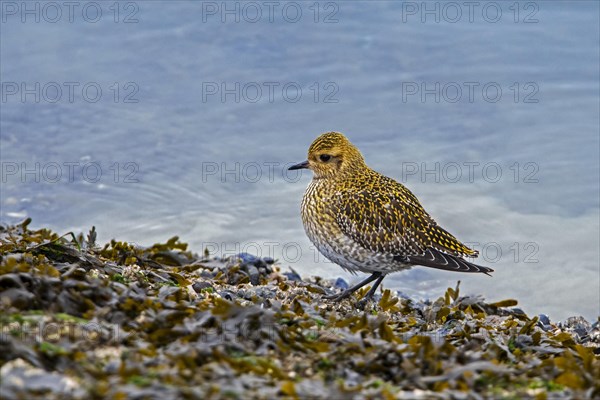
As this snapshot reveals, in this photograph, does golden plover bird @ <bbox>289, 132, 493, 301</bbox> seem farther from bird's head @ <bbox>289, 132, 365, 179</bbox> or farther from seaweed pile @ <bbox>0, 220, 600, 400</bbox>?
seaweed pile @ <bbox>0, 220, 600, 400</bbox>

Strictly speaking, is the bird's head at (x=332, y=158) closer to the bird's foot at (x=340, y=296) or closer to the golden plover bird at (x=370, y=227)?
the golden plover bird at (x=370, y=227)

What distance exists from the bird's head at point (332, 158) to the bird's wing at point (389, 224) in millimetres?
352

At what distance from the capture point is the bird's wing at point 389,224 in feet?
28.1

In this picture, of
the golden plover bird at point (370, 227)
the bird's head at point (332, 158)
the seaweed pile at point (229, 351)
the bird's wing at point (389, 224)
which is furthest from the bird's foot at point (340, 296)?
the bird's head at point (332, 158)

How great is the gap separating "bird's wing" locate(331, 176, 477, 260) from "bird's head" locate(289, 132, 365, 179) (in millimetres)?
352

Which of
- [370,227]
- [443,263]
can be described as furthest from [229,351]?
[443,263]

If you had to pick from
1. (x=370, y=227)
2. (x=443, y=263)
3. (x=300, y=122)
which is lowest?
(x=443, y=263)

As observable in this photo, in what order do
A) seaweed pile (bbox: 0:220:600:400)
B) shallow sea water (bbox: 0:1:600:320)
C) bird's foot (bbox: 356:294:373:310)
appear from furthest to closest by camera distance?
1. shallow sea water (bbox: 0:1:600:320)
2. bird's foot (bbox: 356:294:373:310)
3. seaweed pile (bbox: 0:220:600:400)

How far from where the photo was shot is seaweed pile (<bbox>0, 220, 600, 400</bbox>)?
15.2 feet

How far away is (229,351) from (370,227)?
3526 mm

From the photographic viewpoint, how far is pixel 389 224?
8.64m

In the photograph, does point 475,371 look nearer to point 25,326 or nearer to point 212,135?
point 25,326

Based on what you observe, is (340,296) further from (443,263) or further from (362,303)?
(443,263)

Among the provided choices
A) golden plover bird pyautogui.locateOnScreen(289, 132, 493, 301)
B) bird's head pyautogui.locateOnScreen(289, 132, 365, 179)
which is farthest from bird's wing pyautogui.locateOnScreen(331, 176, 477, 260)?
bird's head pyautogui.locateOnScreen(289, 132, 365, 179)
